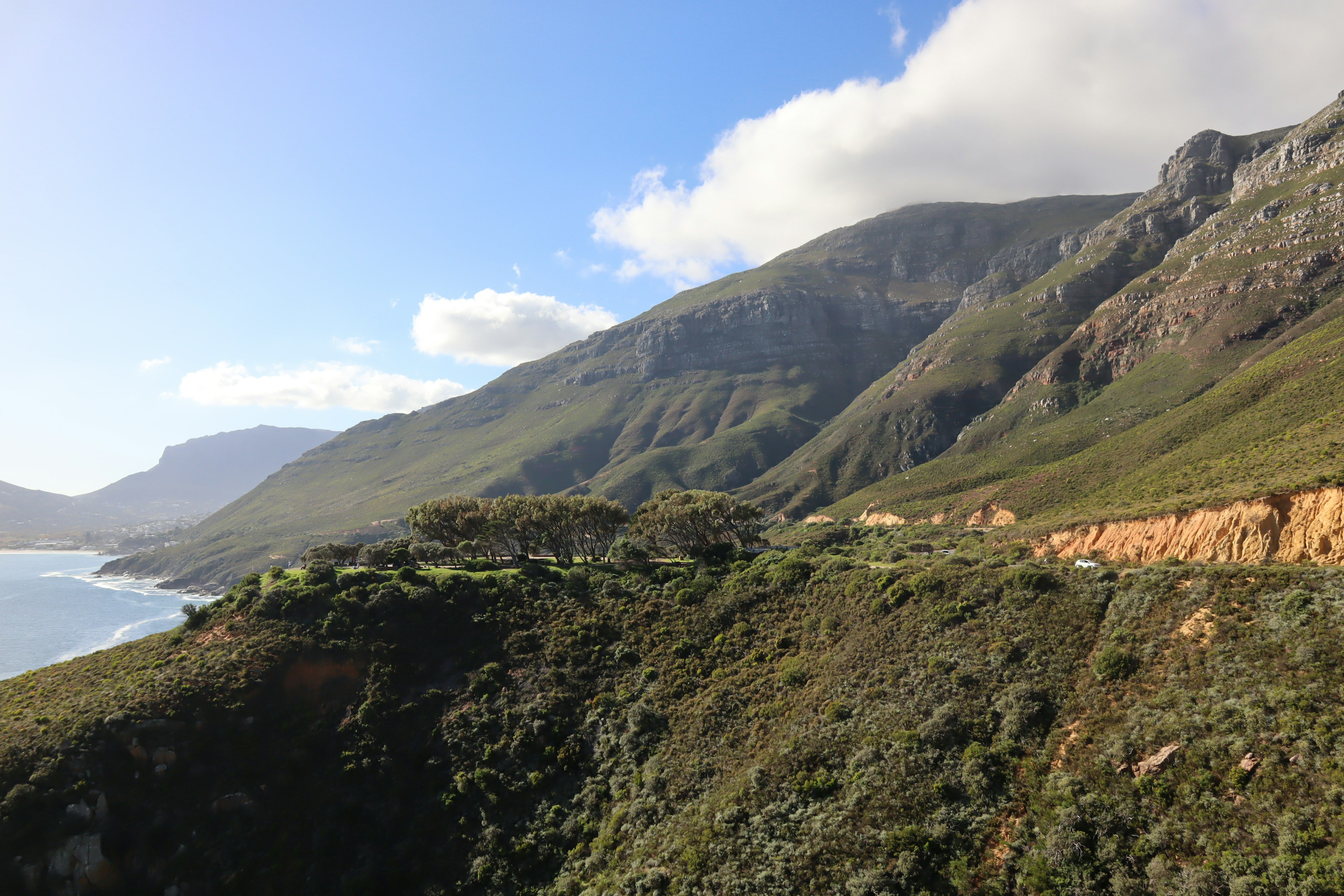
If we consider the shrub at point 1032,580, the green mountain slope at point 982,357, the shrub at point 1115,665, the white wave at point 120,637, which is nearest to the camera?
the shrub at point 1115,665

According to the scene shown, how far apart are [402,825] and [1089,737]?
37990 millimetres

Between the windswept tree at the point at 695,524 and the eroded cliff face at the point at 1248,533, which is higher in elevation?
the windswept tree at the point at 695,524

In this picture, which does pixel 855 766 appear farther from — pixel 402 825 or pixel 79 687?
pixel 79 687

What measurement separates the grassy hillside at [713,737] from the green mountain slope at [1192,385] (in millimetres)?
21899

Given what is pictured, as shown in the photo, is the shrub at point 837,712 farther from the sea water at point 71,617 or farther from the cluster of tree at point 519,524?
the sea water at point 71,617

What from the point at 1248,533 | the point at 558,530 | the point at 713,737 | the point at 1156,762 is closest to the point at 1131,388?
the point at 1248,533

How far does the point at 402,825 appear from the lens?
119ft

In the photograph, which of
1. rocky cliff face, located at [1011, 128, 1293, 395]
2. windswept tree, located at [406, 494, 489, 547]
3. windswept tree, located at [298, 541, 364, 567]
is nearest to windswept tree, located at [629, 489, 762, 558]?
windswept tree, located at [406, 494, 489, 547]

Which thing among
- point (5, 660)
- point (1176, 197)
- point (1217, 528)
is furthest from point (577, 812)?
point (1176, 197)

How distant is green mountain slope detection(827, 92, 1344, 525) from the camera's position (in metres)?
59.1

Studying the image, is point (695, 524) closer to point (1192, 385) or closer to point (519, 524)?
point (519, 524)

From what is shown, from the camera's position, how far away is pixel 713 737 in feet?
117

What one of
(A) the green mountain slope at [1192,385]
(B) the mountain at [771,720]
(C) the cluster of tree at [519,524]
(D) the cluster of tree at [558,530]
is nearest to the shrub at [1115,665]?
(B) the mountain at [771,720]

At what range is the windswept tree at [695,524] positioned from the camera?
215 feet
